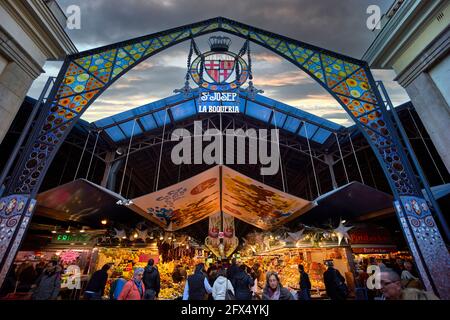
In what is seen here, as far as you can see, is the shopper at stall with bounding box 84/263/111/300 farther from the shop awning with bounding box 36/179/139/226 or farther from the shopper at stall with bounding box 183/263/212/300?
the shopper at stall with bounding box 183/263/212/300

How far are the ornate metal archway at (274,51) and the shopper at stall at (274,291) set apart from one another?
2.28 metres

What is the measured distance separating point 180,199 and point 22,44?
460 cm

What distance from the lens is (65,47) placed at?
470 cm

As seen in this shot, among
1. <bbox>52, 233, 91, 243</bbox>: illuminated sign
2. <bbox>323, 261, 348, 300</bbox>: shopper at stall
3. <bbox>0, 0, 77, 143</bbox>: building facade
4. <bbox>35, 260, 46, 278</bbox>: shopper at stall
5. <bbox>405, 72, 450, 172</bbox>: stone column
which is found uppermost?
<bbox>0, 0, 77, 143</bbox>: building facade

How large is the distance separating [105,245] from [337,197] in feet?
26.1

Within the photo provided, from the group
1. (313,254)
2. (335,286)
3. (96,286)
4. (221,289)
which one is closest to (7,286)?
(96,286)

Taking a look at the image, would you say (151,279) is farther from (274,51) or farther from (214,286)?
(274,51)

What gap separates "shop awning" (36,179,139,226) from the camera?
13.7 feet

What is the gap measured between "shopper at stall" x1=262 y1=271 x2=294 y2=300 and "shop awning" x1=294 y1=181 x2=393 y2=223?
2.69 m

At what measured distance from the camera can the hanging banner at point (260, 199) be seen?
498cm

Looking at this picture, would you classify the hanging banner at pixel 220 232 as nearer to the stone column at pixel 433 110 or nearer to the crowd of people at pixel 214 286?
→ the crowd of people at pixel 214 286

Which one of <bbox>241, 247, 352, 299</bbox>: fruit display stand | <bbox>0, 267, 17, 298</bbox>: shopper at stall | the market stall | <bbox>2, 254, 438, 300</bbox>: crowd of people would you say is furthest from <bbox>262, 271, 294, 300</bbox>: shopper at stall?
<bbox>241, 247, 352, 299</bbox>: fruit display stand

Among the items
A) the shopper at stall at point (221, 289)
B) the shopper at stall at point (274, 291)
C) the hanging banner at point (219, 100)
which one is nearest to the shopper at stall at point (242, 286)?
the shopper at stall at point (221, 289)
